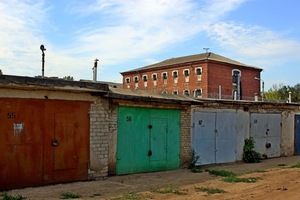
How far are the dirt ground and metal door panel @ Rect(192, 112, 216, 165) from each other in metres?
1.87

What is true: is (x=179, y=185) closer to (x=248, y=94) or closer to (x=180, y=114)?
(x=180, y=114)

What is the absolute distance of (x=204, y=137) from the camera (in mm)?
16406

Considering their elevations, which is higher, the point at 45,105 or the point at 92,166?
the point at 45,105

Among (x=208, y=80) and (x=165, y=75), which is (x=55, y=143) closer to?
(x=208, y=80)

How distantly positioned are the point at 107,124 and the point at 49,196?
369cm

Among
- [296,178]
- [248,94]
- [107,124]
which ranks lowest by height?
[296,178]

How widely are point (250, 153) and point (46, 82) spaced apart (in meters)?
11.4

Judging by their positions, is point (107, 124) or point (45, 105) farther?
point (107, 124)

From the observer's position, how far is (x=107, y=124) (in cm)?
1243

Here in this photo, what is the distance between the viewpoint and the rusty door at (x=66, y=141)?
10.9 meters

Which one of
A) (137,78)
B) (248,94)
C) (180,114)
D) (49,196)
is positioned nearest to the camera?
(49,196)

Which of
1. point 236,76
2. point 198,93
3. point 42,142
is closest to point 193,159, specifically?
point 42,142

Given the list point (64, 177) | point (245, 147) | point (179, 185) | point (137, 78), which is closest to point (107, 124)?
point (64, 177)

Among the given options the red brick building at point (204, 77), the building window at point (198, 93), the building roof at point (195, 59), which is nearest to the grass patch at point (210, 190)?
the red brick building at point (204, 77)
